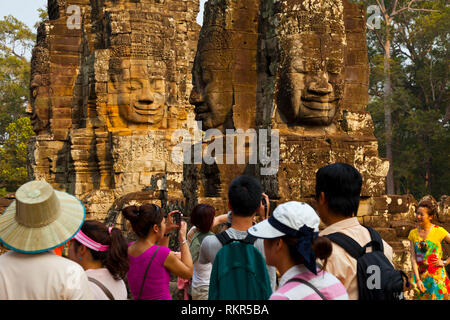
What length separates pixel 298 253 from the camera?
296cm

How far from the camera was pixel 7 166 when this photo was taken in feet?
113

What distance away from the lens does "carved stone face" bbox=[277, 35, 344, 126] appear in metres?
7.53

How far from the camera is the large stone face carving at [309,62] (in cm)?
754

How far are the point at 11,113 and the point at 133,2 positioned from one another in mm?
26161

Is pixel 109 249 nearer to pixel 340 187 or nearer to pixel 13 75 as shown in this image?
pixel 340 187

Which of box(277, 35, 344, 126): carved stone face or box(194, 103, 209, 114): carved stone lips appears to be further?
box(194, 103, 209, 114): carved stone lips

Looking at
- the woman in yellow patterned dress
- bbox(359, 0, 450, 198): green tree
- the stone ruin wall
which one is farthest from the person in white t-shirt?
bbox(359, 0, 450, 198): green tree

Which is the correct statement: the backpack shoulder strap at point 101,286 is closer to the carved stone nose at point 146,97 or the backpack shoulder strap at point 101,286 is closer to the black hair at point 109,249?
the black hair at point 109,249

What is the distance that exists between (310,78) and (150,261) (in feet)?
13.2

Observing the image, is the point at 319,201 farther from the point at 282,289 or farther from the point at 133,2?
the point at 133,2

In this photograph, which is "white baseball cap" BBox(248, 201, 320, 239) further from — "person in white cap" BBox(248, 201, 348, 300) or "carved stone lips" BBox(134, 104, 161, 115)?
"carved stone lips" BBox(134, 104, 161, 115)

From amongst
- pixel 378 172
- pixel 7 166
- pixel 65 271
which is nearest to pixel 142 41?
pixel 378 172

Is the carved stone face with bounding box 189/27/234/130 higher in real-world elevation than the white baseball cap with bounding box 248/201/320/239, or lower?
higher

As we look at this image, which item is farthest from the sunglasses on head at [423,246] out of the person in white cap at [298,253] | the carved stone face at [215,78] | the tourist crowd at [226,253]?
the person in white cap at [298,253]
